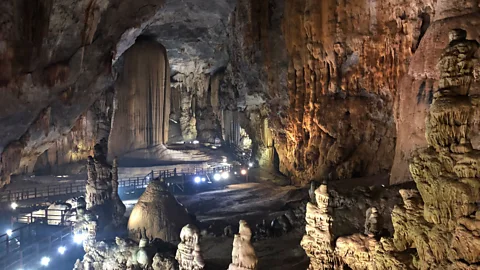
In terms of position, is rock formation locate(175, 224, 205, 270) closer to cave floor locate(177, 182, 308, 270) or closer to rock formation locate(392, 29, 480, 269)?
cave floor locate(177, 182, 308, 270)

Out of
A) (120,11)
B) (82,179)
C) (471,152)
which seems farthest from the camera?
(82,179)

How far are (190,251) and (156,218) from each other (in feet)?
14.1

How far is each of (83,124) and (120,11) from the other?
15.3m

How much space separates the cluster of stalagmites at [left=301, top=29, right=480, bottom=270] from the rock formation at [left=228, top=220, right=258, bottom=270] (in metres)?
3.18

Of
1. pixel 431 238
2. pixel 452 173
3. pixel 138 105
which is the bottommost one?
pixel 431 238

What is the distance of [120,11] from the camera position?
54.1 feet

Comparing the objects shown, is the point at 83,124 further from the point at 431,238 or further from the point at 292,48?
the point at 431,238

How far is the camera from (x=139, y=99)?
28766 mm

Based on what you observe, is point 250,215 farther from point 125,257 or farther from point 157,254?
point 157,254

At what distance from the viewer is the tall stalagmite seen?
28109 millimetres

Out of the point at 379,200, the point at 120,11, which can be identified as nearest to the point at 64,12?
the point at 120,11

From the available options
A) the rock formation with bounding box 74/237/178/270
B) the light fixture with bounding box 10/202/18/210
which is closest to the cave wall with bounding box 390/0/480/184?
the rock formation with bounding box 74/237/178/270

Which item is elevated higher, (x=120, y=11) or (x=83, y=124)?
(x=120, y=11)

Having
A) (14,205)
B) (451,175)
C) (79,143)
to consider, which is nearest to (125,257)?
(14,205)
